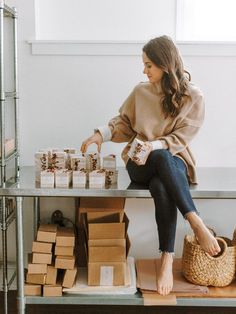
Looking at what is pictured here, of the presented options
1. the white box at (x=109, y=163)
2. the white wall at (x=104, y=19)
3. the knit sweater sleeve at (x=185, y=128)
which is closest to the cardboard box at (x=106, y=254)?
the white box at (x=109, y=163)

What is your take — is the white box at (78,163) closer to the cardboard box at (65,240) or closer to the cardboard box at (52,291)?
the cardboard box at (65,240)

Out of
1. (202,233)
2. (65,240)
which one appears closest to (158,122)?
(202,233)

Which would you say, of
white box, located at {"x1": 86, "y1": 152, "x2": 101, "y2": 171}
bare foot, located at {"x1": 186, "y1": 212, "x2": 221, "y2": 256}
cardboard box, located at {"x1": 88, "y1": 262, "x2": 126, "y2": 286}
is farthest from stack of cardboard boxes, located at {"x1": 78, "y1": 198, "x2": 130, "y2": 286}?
bare foot, located at {"x1": 186, "y1": 212, "x2": 221, "y2": 256}

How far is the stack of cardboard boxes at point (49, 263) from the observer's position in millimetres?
2162

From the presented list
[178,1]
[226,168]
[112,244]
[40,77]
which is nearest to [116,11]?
[178,1]

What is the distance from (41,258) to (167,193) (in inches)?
24.2

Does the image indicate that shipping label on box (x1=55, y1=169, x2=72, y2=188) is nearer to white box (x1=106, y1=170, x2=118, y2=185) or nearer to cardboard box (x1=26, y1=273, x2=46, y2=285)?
white box (x1=106, y1=170, x2=118, y2=185)

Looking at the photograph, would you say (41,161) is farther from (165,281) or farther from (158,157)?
(165,281)

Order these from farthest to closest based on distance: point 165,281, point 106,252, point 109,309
A: 1. point 109,309
2. point 106,252
3. point 165,281

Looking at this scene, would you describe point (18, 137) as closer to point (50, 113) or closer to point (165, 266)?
point (50, 113)

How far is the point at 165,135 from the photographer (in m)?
2.17

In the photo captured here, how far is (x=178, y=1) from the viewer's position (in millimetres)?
2535

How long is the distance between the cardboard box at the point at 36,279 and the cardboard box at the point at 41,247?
0.10 m

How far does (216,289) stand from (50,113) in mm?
1114
